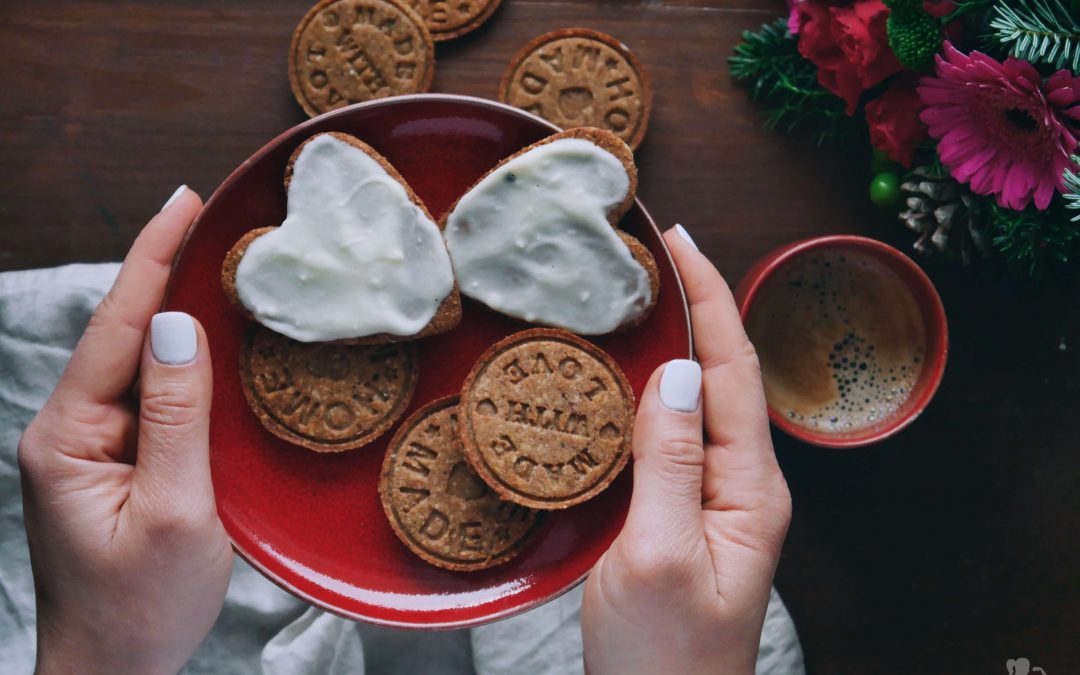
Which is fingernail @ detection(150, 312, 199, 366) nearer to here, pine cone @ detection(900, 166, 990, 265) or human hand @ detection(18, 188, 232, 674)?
human hand @ detection(18, 188, 232, 674)

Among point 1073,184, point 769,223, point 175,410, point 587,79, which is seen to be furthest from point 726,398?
point 175,410

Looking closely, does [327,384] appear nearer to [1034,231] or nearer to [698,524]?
[698,524]

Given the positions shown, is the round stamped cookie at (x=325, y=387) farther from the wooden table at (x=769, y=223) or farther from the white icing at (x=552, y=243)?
the wooden table at (x=769, y=223)

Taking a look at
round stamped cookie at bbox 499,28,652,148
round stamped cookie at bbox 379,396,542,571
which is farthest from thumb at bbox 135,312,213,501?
round stamped cookie at bbox 499,28,652,148

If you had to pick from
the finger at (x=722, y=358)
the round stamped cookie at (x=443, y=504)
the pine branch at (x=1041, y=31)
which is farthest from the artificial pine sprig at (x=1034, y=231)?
the round stamped cookie at (x=443, y=504)

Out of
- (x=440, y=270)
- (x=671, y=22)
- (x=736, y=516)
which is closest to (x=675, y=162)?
(x=671, y=22)
